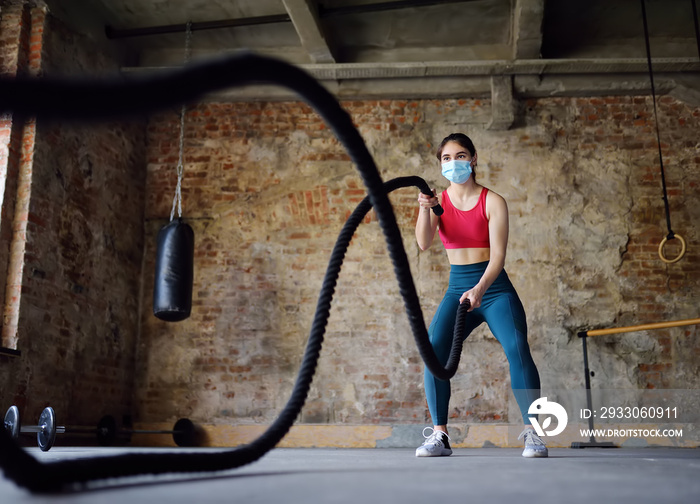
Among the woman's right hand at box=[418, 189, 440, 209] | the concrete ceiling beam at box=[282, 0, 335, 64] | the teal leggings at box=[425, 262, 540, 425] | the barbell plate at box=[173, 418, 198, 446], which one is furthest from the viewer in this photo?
the barbell plate at box=[173, 418, 198, 446]

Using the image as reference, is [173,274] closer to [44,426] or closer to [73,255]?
[73,255]

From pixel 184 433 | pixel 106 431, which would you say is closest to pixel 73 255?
pixel 106 431

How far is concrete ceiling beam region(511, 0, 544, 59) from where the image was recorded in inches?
211

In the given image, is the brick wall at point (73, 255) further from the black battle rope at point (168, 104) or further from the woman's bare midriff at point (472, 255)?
the black battle rope at point (168, 104)

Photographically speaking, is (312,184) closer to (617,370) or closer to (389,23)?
(389,23)

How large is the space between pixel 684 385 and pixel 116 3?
6.21m

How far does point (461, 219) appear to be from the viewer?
3.24m

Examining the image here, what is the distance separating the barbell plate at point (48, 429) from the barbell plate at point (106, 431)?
1735 mm

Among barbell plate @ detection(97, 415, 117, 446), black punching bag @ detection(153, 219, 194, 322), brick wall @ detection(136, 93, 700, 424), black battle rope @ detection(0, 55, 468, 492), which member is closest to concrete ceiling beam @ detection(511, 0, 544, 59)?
brick wall @ detection(136, 93, 700, 424)

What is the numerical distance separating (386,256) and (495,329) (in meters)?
3.23

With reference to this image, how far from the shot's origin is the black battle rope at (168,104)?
1030mm

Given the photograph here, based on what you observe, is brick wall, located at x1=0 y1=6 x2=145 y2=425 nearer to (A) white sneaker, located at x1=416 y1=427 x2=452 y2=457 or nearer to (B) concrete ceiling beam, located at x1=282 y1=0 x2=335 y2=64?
(B) concrete ceiling beam, located at x1=282 y1=0 x2=335 y2=64

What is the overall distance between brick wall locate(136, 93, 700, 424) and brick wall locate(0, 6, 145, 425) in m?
0.28

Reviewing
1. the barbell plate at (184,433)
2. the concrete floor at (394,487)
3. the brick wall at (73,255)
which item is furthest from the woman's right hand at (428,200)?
the barbell plate at (184,433)
